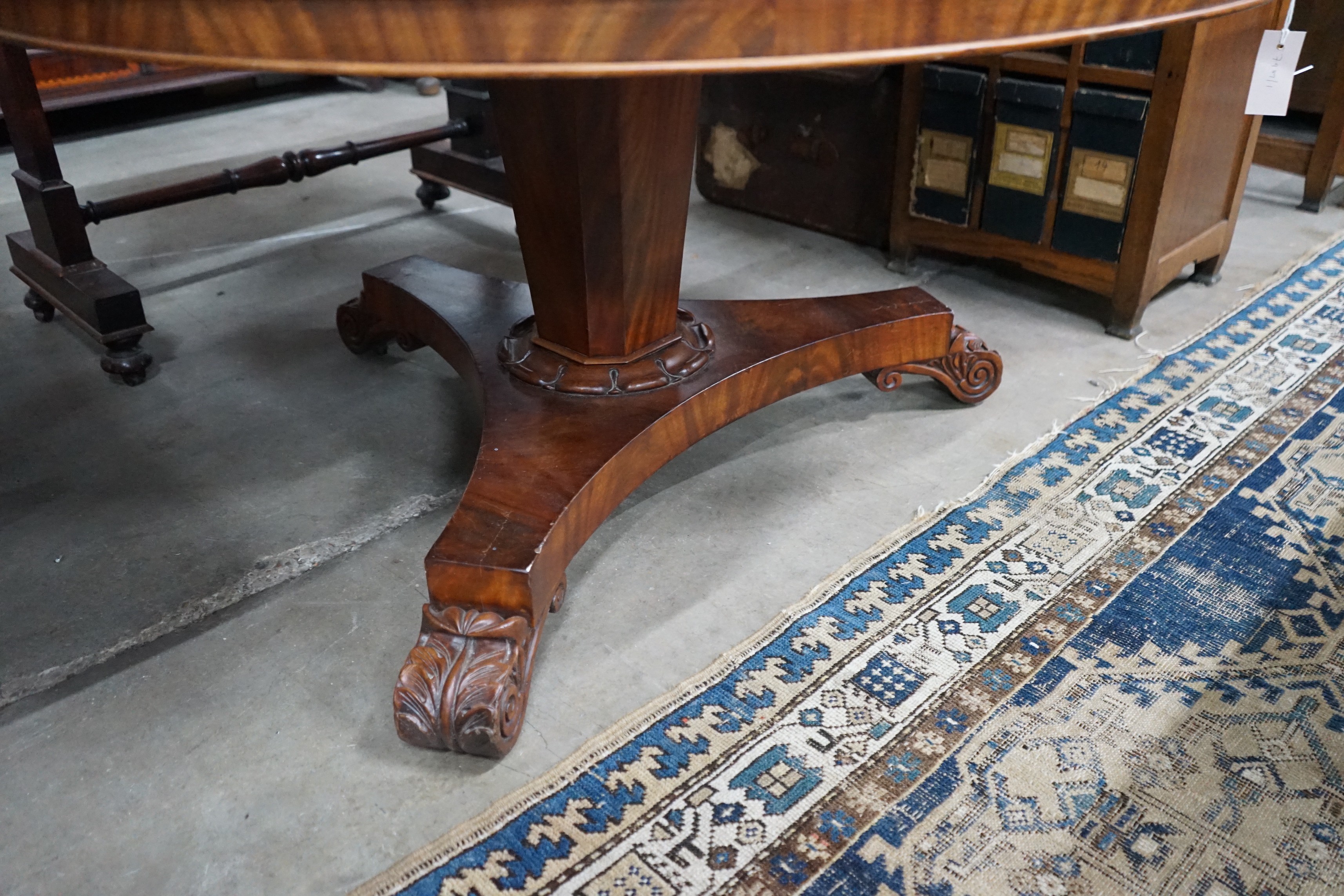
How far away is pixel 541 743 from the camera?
1.04 m

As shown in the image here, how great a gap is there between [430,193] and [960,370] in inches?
61.8

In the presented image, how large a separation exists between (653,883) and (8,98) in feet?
5.65

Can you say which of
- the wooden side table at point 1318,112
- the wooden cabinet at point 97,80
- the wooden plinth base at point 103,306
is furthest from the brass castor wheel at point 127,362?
the wooden side table at point 1318,112

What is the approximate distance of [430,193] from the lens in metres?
2.65

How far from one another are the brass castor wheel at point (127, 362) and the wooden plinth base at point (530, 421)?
34 centimetres

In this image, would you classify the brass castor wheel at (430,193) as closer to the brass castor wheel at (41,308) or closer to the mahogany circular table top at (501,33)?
the brass castor wheel at (41,308)

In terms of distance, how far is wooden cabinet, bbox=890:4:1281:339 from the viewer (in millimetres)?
1737

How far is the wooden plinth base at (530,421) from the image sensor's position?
1.00 meters

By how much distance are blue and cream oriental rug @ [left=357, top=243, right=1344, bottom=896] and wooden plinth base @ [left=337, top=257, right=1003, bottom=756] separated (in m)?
0.13

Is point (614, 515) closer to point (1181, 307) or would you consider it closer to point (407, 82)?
point (1181, 307)

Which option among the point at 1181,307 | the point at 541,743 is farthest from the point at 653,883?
the point at 1181,307

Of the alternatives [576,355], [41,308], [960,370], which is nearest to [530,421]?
[576,355]

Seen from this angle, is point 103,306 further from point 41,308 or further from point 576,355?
point 576,355

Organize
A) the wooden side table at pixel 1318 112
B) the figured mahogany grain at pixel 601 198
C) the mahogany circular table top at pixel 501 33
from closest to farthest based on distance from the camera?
the mahogany circular table top at pixel 501 33
the figured mahogany grain at pixel 601 198
the wooden side table at pixel 1318 112
